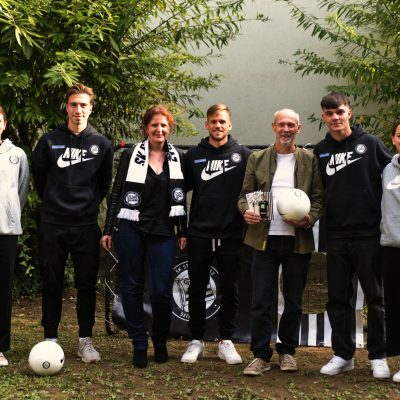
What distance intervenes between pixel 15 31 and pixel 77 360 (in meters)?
2.97

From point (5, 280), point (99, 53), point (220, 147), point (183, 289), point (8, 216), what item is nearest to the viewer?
point (8, 216)

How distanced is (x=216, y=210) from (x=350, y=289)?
1.19 metres

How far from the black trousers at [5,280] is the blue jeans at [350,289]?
2461 mm

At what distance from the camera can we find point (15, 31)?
6.23 meters

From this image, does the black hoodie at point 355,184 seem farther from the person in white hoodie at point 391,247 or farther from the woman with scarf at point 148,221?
the woman with scarf at point 148,221

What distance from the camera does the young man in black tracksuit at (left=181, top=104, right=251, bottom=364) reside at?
5.45 meters

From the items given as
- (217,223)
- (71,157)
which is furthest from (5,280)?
(217,223)

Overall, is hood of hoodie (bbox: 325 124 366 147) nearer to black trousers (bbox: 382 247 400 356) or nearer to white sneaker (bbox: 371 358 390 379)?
black trousers (bbox: 382 247 400 356)

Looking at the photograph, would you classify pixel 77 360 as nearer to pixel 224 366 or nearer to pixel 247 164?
pixel 224 366

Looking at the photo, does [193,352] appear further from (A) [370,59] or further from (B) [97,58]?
(A) [370,59]

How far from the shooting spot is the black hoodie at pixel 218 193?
5.44m

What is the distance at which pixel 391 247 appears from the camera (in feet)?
16.1

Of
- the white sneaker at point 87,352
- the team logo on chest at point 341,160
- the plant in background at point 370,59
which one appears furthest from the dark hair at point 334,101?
the white sneaker at point 87,352

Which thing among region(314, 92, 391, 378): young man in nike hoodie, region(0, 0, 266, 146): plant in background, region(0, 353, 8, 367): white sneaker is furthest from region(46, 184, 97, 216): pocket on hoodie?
region(314, 92, 391, 378): young man in nike hoodie
